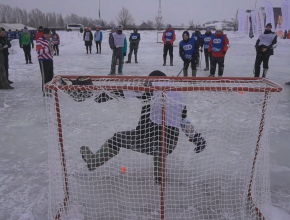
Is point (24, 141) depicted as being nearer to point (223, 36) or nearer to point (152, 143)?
point (152, 143)

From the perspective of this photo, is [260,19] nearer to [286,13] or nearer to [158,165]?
[286,13]

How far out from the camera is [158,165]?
2.49m

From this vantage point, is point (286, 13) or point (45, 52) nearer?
point (45, 52)

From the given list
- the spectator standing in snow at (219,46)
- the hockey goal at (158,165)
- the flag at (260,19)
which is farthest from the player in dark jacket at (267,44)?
the flag at (260,19)

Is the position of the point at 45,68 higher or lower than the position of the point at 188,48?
lower

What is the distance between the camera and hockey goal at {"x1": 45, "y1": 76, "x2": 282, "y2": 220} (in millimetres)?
2125

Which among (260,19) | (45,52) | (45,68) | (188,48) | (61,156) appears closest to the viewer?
(61,156)

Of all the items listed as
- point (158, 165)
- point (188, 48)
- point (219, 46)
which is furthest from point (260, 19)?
point (158, 165)

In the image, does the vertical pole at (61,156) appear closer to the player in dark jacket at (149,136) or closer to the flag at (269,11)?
the player in dark jacket at (149,136)

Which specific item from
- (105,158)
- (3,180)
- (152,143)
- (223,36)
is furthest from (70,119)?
(223,36)

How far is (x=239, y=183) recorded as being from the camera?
8.78ft

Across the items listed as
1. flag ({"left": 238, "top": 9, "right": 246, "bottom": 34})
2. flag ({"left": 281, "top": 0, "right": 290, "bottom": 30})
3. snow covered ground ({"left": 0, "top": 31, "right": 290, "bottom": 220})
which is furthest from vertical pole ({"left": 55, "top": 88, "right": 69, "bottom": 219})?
flag ({"left": 238, "top": 9, "right": 246, "bottom": 34})

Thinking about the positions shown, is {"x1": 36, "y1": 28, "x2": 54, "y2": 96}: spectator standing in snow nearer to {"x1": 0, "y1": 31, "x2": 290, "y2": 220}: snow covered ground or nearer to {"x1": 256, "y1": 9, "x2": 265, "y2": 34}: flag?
{"x1": 0, "y1": 31, "x2": 290, "y2": 220}: snow covered ground

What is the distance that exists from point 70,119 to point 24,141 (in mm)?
850
